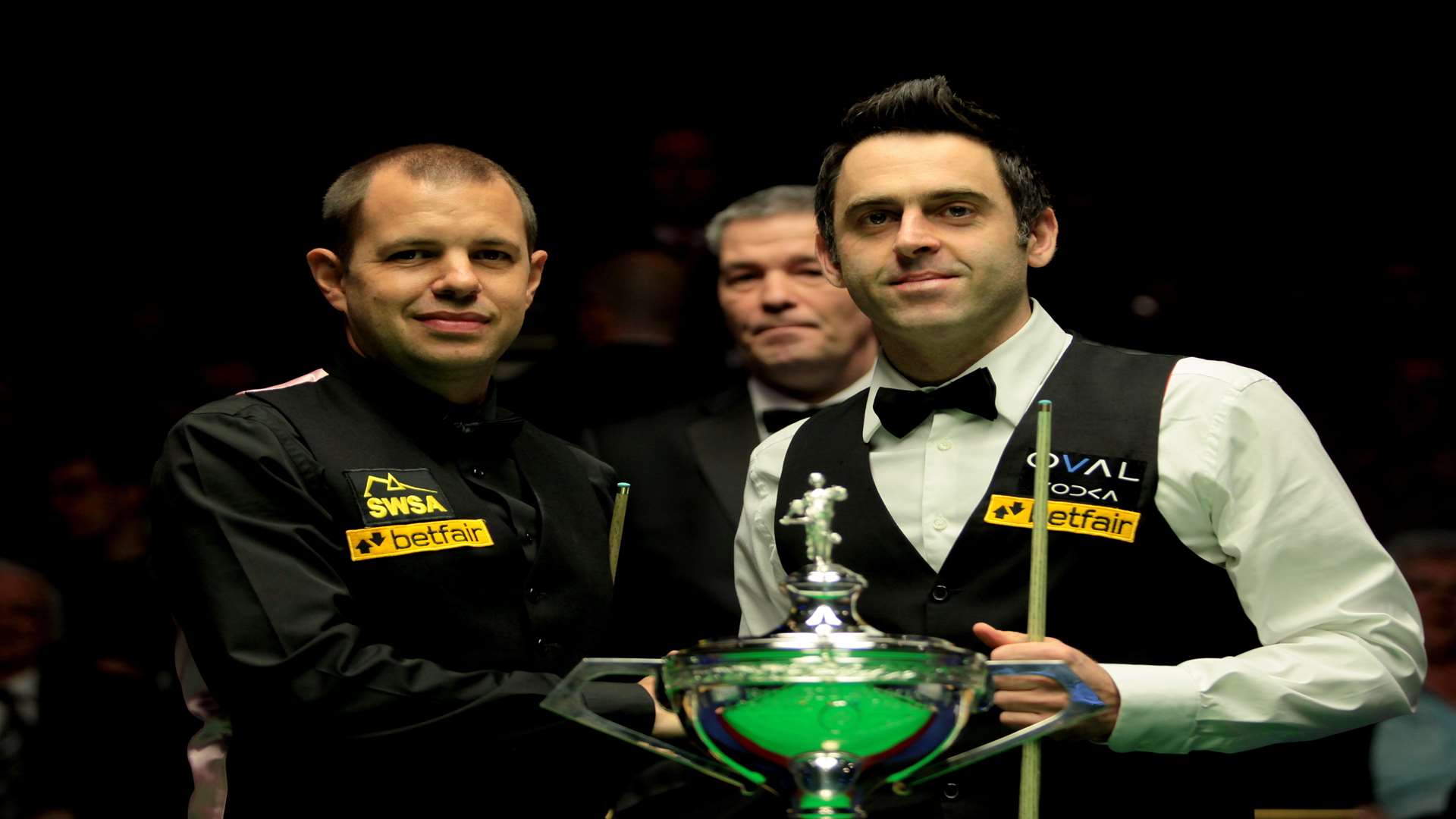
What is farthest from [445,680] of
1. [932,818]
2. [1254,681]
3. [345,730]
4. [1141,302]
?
[1141,302]

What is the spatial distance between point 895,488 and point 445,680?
71 cm

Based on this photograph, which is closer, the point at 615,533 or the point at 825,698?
the point at 825,698

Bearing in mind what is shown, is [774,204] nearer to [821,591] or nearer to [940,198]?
[940,198]

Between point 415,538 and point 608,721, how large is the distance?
2.22 ft

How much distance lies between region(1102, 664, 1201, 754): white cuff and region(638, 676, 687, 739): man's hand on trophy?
0.63 m

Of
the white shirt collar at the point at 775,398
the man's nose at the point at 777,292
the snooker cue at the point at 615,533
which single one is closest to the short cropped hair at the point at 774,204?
the man's nose at the point at 777,292

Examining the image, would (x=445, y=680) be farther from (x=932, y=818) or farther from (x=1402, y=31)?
(x=1402, y=31)

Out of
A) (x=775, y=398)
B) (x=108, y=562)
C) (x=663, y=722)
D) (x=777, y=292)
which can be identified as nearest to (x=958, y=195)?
(x=663, y=722)

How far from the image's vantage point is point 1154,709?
2.28m

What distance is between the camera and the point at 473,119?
5.76 metres

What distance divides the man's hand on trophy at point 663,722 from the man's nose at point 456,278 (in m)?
0.63

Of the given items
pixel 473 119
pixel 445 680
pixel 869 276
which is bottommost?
pixel 445 680

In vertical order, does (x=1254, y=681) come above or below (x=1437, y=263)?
below

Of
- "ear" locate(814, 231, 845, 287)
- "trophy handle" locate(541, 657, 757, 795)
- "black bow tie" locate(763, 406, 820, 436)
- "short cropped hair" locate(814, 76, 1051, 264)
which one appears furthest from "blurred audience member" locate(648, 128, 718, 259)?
"trophy handle" locate(541, 657, 757, 795)
